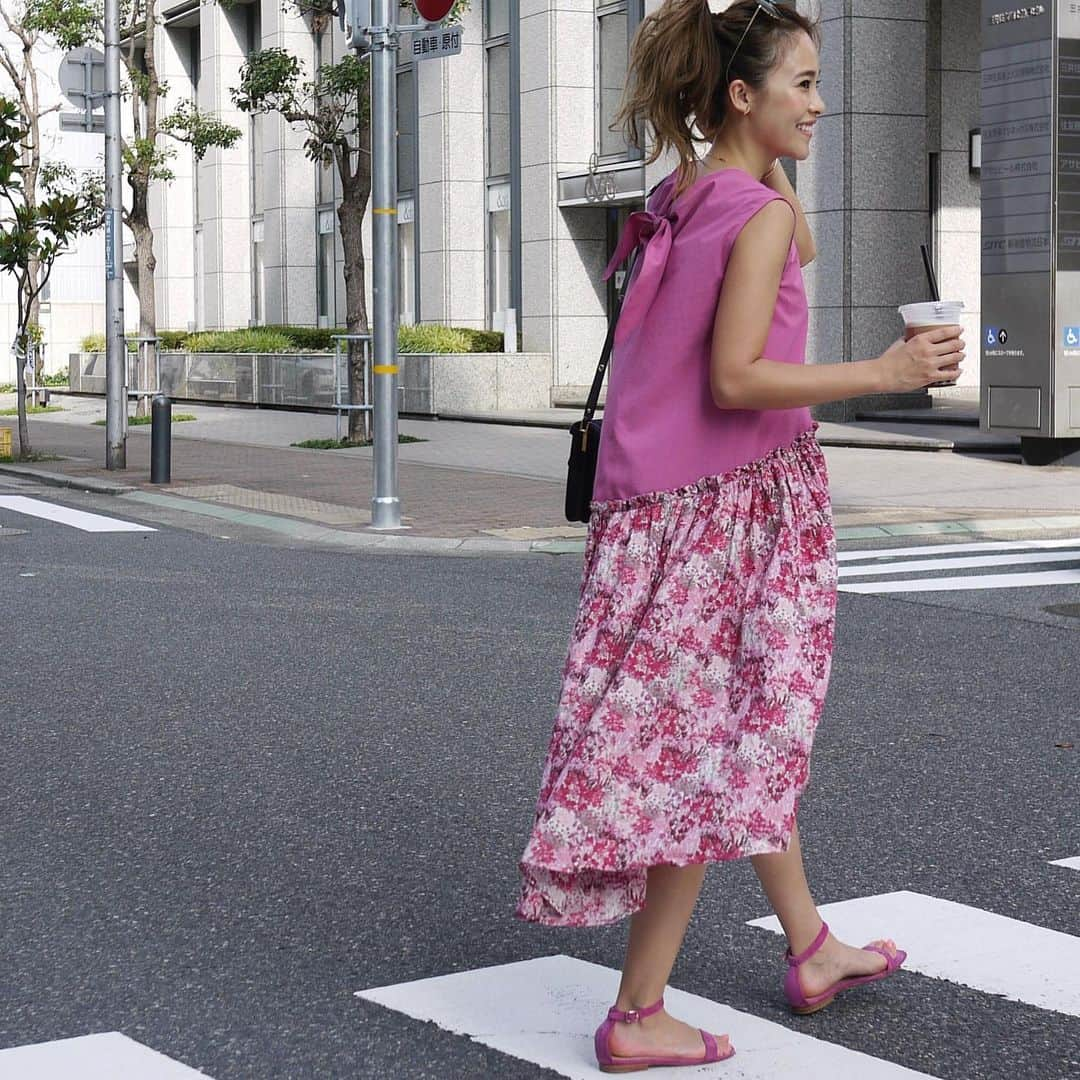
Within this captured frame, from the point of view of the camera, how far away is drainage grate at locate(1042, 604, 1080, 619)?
9.23 meters

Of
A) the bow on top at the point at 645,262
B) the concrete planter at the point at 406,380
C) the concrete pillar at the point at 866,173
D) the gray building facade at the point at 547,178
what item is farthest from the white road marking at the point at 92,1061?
the concrete planter at the point at 406,380

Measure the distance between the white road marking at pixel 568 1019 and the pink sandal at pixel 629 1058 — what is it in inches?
0.9

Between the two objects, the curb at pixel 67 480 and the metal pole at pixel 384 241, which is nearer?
the metal pole at pixel 384 241

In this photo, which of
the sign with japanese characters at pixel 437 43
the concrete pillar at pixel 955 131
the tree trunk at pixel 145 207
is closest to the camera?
the sign with japanese characters at pixel 437 43

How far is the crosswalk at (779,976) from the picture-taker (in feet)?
11.2

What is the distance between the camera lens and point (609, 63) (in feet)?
99.0

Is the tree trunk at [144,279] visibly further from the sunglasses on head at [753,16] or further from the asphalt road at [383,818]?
the sunglasses on head at [753,16]

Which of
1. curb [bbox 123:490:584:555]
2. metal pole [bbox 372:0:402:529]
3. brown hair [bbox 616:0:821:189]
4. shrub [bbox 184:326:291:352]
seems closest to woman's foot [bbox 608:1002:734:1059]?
brown hair [bbox 616:0:821:189]

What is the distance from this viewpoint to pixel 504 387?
29.5 meters

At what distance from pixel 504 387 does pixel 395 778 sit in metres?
24.0

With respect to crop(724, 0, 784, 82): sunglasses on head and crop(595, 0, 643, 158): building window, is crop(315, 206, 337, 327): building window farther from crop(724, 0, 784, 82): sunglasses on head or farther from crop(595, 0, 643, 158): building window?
crop(724, 0, 784, 82): sunglasses on head

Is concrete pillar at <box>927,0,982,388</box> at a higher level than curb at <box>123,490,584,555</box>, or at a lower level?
Result: higher

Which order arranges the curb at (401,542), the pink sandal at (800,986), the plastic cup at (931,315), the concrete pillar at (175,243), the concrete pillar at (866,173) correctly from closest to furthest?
the plastic cup at (931,315)
the pink sandal at (800,986)
the curb at (401,542)
the concrete pillar at (866,173)
the concrete pillar at (175,243)

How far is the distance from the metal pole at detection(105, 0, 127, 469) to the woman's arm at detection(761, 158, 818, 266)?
16.0 meters
